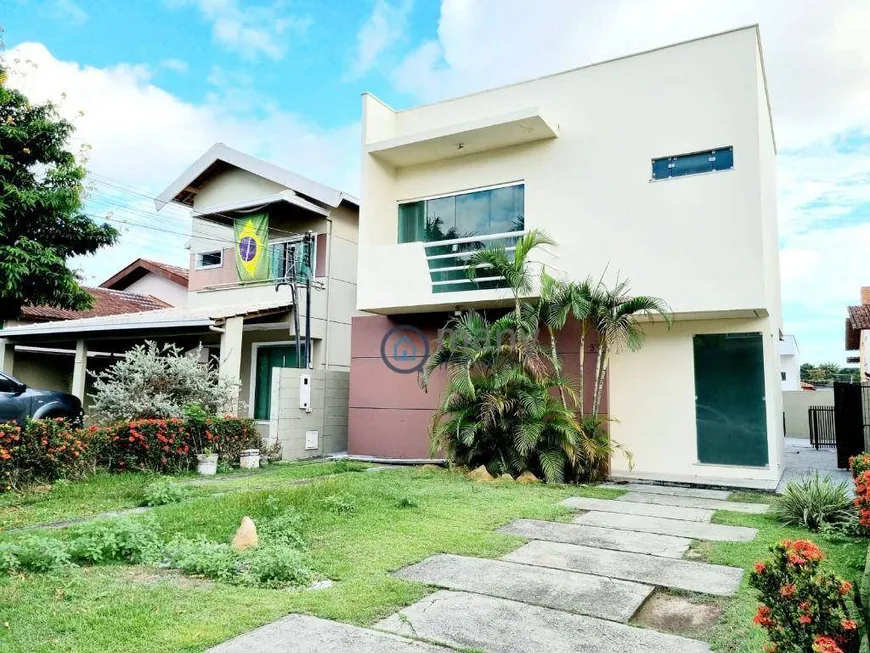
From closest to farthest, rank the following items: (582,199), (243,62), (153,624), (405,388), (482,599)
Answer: (153,624) < (482,599) < (582,199) < (405,388) < (243,62)

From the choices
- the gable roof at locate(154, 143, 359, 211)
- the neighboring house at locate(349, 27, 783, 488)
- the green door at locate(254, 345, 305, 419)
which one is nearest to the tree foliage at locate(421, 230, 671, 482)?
the neighboring house at locate(349, 27, 783, 488)

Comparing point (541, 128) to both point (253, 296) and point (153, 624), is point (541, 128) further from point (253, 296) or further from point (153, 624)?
point (153, 624)

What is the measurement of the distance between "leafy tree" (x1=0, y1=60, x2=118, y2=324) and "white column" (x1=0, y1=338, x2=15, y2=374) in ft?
14.0

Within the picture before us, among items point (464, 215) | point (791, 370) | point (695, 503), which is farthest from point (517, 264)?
point (791, 370)

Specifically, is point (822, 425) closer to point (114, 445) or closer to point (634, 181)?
point (634, 181)

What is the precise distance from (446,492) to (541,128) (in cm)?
649

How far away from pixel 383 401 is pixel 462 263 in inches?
125

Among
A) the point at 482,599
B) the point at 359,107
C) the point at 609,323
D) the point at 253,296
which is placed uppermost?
the point at 359,107

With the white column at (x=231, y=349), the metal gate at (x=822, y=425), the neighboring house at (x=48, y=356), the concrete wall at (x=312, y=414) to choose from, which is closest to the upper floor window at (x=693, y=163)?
the concrete wall at (x=312, y=414)

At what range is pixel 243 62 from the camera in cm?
1367

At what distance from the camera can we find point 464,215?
496 inches

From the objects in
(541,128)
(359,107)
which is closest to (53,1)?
(359,107)

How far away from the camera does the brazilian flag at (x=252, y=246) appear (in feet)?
50.8

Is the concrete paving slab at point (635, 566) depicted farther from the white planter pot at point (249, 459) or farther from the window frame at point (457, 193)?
the window frame at point (457, 193)
